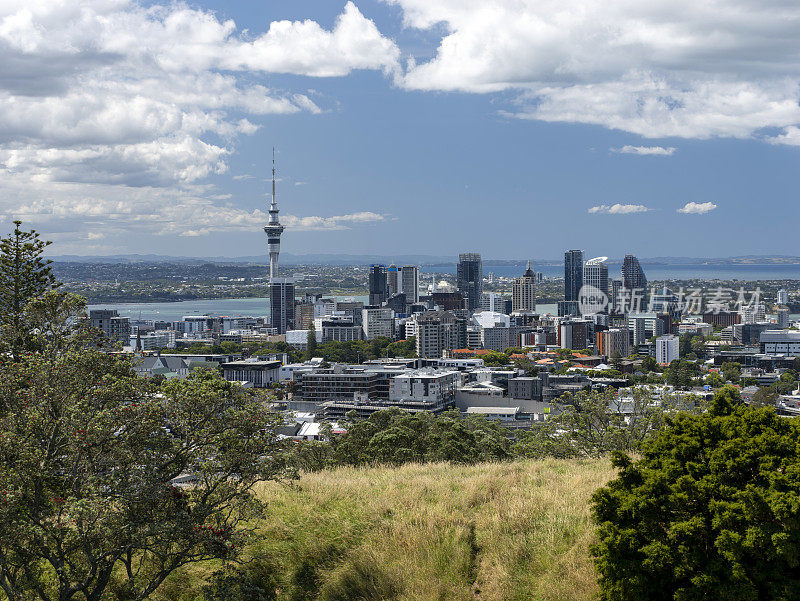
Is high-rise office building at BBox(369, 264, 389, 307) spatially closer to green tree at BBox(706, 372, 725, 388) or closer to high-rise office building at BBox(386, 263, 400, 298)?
high-rise office building at BBox(386, 263, 400, 298)

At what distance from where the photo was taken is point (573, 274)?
115 metres

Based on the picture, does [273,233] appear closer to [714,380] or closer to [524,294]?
[524,294]

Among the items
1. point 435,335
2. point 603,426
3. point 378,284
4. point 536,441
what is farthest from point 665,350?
point 378,284

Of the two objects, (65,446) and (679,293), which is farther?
(679,293)

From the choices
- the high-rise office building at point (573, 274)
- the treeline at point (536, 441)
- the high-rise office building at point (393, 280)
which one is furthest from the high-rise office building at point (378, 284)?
the treeline at point (536, 441)

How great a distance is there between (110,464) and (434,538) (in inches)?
83.1

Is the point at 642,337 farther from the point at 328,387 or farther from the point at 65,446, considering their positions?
the point at 65,446

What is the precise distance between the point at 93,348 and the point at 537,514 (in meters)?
3.16

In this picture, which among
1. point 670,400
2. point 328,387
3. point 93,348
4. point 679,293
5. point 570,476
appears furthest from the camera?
point 679,293

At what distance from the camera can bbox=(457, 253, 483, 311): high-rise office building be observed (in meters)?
116

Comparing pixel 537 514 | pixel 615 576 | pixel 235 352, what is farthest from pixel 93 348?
pixel 235 352

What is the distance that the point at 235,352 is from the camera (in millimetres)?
62594

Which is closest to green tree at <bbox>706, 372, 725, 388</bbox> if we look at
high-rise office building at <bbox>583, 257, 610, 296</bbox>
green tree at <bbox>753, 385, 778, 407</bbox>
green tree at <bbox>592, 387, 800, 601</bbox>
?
green tree at <bbox>753, 385, 778, 407</bbox>

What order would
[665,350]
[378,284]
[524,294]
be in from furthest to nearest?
[378,284], [524,294], [665,350]
